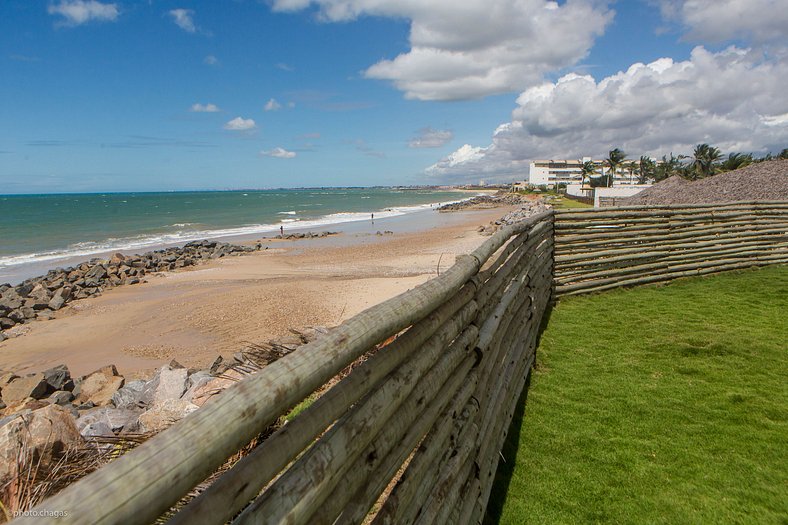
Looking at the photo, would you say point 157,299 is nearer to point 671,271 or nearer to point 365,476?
point 671,271

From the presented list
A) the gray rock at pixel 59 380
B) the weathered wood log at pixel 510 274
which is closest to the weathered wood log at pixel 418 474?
the weathered wood log at pixel 510 274

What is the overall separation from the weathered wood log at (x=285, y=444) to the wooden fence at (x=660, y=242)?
22.9 feet

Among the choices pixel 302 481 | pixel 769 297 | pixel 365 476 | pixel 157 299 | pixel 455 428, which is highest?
pixel 302 481

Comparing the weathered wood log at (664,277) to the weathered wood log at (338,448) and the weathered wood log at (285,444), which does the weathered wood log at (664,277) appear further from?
the weathered wood log at (285,444)

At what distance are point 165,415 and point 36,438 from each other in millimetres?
1327

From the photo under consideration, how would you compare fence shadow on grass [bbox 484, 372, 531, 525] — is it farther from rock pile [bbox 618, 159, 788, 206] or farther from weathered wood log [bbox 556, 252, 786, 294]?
rock pile [bbox 618, 159, 788, 206]

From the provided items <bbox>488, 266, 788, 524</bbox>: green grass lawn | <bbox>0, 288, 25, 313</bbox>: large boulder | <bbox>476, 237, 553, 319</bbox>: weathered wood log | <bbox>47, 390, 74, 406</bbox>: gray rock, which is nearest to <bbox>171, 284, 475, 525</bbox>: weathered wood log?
<bbox>476, 237, 553, 319</bbox>: weathered wood log

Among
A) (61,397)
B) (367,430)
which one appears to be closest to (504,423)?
(367,430)

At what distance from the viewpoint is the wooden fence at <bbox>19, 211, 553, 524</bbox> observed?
2.91 ft

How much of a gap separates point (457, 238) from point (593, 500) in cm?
2591

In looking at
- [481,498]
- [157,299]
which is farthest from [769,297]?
[157,299]

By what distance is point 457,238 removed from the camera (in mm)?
28828

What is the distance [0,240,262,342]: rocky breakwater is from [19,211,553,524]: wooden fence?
13.8 m

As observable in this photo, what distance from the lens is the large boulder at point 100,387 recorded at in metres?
7.14
